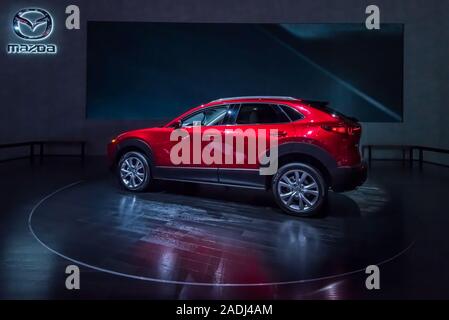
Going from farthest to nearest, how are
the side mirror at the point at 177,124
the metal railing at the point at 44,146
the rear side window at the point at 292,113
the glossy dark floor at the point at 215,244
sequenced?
the metal railing at the point at 44,146 < the side mirror at the point at 177,124 < the rear side window at the point at 292,113 < the glossy dark floor at the point at 215,244

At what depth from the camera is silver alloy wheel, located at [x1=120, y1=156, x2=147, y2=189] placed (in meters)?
6.44

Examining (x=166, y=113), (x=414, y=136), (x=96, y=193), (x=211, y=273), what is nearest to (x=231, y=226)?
(x=211, y=273)

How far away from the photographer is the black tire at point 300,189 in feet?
16.1

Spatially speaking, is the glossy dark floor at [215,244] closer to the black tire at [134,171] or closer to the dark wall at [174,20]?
the black tire at [134,171]

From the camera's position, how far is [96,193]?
6.46 metres

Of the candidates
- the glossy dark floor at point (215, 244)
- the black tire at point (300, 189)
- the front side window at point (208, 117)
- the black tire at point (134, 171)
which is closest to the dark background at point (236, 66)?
the black tire at point (134, 171)

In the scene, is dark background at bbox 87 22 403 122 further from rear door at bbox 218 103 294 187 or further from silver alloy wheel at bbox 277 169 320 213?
silver alloy wheel at bbox 277 169 320 213

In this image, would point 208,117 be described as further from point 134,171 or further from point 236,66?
point 236,66

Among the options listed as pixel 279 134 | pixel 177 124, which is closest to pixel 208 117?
pixel 177 124

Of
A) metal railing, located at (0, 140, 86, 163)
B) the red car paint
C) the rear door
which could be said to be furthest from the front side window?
metal railing, located at (0, 140, 86, 163)

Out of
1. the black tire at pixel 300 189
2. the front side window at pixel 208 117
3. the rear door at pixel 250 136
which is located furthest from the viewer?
the front side window at pixel 208 117

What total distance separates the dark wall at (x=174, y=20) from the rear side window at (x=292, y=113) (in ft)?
24.1

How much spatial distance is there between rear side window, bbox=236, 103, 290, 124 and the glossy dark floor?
1.27 metres

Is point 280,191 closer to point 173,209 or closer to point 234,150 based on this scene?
point 234,150
